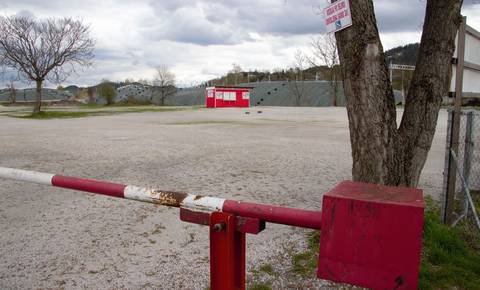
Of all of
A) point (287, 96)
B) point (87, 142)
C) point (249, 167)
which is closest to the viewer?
point (249, 167)

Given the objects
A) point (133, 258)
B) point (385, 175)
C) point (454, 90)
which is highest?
point (454, 90)

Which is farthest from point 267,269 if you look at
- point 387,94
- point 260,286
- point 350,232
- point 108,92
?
point 108,92

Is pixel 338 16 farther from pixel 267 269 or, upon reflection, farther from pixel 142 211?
pixel 142 211

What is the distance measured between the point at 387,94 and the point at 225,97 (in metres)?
42.2

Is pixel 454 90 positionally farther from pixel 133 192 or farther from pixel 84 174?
pixel 84 174

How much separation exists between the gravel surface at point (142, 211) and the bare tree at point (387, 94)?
4.00 feet

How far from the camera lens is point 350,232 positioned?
156 cm

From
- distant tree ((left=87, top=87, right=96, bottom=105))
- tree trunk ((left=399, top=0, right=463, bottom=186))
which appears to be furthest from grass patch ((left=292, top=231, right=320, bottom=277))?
distant tree ((left=87, top=87, right=96, bottom=105))

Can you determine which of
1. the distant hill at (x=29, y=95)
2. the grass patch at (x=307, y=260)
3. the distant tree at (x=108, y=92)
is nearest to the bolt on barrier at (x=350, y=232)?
the grass patch at (x=307, y=260)

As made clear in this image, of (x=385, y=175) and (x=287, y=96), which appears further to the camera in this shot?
(x=287, y=96)

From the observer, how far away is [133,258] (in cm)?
379

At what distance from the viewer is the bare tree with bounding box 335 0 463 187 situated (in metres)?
3.31

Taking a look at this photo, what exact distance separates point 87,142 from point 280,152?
6031 mm

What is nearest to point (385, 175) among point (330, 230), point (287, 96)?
point (330, 230)
